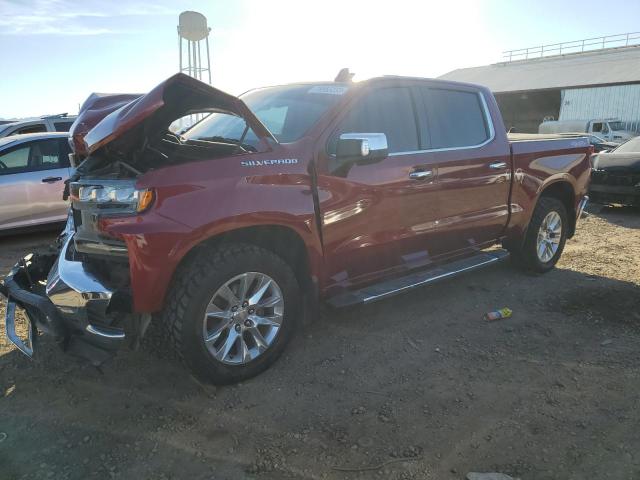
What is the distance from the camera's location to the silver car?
6941 millimetres

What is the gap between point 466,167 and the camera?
4.30 metres

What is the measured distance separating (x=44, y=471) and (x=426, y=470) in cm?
183

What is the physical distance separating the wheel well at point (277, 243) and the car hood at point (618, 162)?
8.17 meters

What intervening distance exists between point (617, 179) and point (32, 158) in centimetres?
984

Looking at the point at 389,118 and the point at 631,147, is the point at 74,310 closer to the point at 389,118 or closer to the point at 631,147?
the point at 389,118

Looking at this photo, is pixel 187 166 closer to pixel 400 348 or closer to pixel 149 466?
pixel 149 466

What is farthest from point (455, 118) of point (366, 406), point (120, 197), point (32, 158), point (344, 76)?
point (32, 158)

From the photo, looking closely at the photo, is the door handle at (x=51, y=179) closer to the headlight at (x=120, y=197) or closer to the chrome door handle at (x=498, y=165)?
the headlight at (x=120, y=197)

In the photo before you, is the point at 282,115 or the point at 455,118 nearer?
the point at 282,115

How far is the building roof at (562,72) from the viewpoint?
3434cm

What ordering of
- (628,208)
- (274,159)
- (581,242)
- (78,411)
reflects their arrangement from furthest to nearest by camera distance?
(628,208)
(581,242)
(274,159)
(78,411)

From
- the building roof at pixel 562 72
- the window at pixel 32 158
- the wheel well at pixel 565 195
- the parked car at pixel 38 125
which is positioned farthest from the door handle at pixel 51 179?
the building roof at pixel 562 72

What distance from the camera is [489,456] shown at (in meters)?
2.50

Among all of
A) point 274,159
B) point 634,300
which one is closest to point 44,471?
point 274,159
